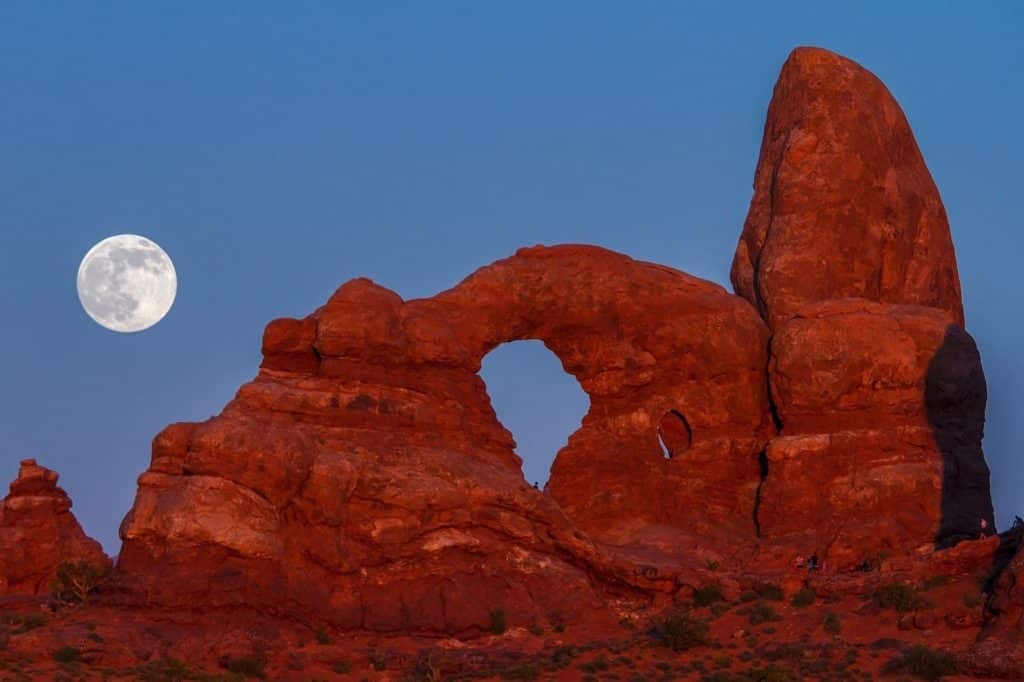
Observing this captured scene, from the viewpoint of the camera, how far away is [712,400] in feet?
184

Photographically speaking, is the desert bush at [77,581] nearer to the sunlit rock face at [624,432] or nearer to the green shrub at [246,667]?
the sunlit rock face at [624,432]

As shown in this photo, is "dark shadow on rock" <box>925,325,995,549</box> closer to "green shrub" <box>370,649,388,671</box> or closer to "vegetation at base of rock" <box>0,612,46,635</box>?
"green shrub" <box>370,649,388,671</box>

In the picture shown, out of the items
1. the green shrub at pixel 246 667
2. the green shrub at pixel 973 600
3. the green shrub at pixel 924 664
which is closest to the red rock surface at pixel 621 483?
the green shrub at pixel 246 667

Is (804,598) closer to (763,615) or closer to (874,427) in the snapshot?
(763,615)

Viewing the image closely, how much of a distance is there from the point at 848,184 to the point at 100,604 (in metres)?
30.8

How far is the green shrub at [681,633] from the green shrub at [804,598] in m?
2.78

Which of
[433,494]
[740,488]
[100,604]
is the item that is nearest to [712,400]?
[740,488]

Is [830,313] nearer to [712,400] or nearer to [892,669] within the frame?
[712,400]

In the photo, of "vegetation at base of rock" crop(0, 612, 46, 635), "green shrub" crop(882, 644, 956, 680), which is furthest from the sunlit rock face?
"green shrub" crop(882, 644, 956, 680)

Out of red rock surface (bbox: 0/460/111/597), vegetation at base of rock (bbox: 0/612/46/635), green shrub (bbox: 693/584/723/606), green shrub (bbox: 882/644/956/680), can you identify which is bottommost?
green shrub (bbox: 882/644/956/680)

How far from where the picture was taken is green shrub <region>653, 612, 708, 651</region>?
1784 inches

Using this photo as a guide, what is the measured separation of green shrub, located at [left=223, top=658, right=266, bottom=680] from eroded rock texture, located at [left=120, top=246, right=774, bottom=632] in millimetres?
2124

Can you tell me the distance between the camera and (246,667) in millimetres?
42156

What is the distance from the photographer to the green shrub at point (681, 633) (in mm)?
45312
